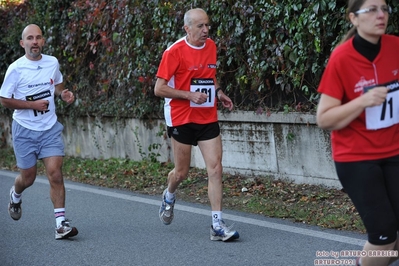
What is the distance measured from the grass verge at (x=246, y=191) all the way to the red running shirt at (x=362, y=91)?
2.72 metres

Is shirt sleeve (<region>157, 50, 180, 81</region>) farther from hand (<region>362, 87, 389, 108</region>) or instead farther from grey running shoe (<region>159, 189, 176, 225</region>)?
hand (<region>362, 87, 389, 108</region>)

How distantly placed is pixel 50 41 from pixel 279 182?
251 inches

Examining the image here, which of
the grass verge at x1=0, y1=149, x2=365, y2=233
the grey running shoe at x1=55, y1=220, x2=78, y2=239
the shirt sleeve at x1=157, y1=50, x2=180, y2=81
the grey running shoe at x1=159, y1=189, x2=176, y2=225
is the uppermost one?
the shirt sleeve at x1=157, y1=50, x2=180, y2=81

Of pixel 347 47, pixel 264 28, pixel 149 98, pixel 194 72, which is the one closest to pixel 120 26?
pixel 149 98

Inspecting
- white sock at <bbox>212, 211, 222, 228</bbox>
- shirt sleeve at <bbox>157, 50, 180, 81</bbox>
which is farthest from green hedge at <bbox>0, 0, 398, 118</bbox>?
white sock at <bbox>212, 211, 222, 228</bbox>

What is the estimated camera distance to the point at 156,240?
7.20m

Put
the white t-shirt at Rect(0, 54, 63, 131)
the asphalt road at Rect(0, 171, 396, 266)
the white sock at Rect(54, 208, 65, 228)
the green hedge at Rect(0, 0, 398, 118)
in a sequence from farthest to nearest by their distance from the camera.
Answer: the green hedge at Rect(0, 0, 398, 118)
the white t-shirt at Rect(0, 54, 63, 131)
the white sock at Rect(54, 208, 65, 228)
the asphalt road at Rect(0, 171, 396, 266)

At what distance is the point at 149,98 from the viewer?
11992mm

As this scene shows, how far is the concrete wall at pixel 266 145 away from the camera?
8.94 m

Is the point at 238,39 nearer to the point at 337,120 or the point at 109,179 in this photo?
the point at 109,179

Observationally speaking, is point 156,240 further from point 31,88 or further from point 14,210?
point 31,88

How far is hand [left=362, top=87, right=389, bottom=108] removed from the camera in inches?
166

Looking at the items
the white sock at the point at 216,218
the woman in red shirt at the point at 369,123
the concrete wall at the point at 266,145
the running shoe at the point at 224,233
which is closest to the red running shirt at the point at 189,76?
the white sock at the point at 216,218

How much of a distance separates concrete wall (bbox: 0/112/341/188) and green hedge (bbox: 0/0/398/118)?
0.73 ft
